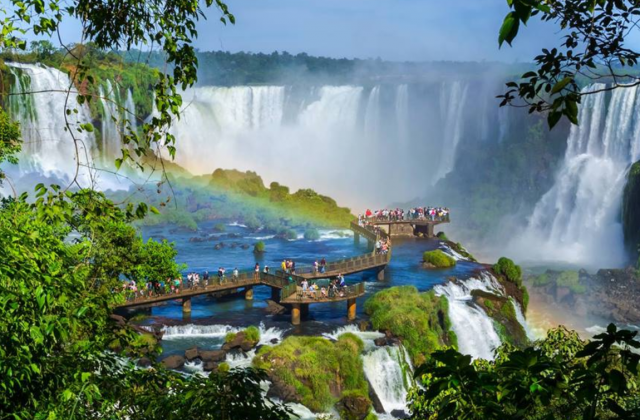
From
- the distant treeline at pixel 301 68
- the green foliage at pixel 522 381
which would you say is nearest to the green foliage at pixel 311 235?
the green foliage at pixel 522 381

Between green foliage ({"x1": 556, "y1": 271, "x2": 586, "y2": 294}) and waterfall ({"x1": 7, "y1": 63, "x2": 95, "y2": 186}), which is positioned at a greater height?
waterfall ({"x1": 7, "y1": 63, "x2": 95, "y2": 186})

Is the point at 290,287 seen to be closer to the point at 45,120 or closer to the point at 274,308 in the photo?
the point at 274,308

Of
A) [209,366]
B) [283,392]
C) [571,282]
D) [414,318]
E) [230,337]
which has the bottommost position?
[571,282]

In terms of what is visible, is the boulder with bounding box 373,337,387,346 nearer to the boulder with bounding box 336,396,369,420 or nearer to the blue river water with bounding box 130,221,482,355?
the blue river water with bounding box 130,221,482,355

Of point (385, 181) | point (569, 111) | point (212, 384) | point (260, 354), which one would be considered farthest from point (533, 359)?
point (385, 181)

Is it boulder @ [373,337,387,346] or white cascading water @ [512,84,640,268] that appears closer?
boulder @ [373,337,387,346]

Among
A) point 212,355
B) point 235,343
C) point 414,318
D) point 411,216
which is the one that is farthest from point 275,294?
point 411,216

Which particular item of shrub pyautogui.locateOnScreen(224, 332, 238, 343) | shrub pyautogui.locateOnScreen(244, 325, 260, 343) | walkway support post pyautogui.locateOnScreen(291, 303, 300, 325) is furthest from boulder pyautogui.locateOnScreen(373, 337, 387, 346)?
shrub pyautogui.locateOnScreen(224, 332, 238, 343)
